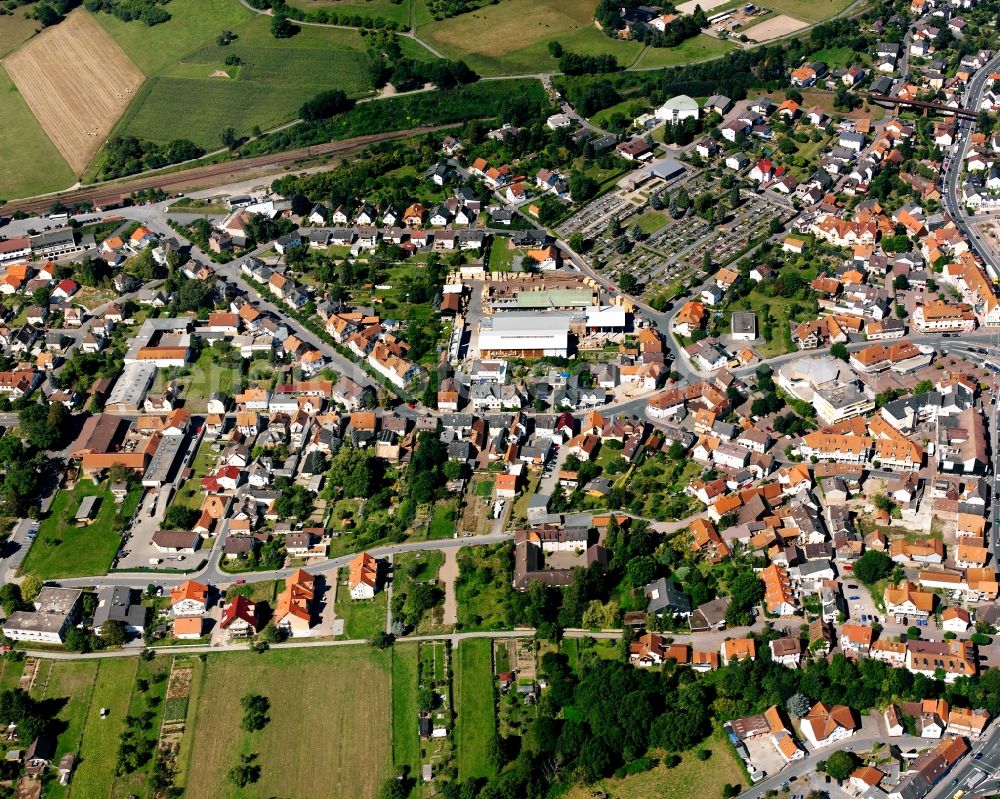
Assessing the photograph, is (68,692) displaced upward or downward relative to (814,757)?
upward

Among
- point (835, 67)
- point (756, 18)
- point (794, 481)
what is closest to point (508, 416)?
point (794, 481)

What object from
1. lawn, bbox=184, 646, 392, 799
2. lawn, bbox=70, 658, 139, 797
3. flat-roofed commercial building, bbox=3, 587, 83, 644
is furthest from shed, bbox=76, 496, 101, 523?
lawn, bbox=184, 646, 392, 799

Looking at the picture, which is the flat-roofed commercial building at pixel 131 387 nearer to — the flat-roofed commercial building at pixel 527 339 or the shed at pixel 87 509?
the shed at pixel 87 509

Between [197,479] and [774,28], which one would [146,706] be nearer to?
[197,479]

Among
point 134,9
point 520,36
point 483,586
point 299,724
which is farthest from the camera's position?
point 134,9

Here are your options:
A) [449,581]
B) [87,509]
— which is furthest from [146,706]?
[449,581]

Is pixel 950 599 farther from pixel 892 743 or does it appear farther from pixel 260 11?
pixel 260 11
